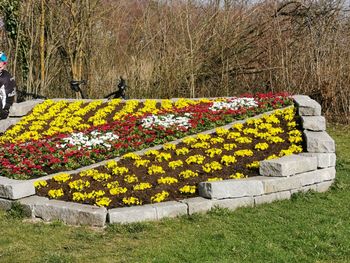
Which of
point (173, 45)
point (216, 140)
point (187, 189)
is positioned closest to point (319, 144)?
point (216, 140)

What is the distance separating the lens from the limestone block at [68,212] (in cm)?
485

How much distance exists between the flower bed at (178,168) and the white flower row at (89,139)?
0.74 metres

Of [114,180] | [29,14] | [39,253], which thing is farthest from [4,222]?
[29,14]

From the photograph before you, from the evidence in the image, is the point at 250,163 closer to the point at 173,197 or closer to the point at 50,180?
→ the point at 173,197

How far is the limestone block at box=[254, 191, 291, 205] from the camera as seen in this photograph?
544cm

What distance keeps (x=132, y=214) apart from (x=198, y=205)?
0.72m

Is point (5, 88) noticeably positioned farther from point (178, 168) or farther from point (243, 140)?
point (243, 140)

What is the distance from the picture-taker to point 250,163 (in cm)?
617

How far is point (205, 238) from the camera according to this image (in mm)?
4445

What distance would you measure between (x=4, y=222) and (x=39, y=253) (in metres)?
1.01

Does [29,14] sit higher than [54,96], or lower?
higher

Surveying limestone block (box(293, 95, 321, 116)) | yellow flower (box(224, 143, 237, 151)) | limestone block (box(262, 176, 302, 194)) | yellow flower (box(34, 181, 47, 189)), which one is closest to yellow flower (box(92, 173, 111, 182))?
yellow flower (box(34, 181, 47, 189))

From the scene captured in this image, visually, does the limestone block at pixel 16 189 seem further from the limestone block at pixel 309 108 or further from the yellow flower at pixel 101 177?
the limestone block at pixel 309 108

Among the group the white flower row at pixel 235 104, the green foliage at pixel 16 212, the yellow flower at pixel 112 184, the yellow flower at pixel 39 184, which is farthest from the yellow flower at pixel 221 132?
the green foliage at pixel 16 212
